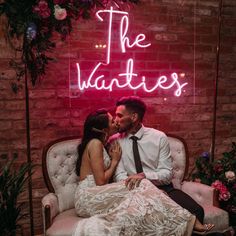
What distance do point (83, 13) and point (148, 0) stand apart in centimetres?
101

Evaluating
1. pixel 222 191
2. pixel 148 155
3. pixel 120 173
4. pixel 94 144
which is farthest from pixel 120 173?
pixel 222 191

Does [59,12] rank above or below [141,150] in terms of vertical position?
above

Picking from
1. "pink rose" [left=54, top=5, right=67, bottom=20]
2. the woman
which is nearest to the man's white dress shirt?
the woman

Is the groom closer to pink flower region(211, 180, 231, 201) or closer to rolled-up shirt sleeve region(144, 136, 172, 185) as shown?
rolled-up shirt sleeve region(144, 136, 172, 185)

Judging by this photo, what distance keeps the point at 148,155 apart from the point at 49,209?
1.05 meters

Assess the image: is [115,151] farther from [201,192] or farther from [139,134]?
[201,192]

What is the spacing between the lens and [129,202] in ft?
9.98

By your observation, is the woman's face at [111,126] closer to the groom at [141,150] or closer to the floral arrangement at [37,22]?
the groom at [141,150]

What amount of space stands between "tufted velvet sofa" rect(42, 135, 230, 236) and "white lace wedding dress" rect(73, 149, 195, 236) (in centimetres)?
20

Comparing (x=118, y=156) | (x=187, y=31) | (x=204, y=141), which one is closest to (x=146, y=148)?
(x=118, y=156)

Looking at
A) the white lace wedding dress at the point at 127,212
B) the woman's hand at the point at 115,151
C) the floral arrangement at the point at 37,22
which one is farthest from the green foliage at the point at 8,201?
the floral arrangement at the point at 37,22

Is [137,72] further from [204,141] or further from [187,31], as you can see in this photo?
[204,141]

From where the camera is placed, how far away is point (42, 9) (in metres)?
3.22

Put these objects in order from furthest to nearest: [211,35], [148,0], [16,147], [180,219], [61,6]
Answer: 1. [211,35]
2. [148,0]
3. [16,147]
4. [61,6]
5. [180,219]
